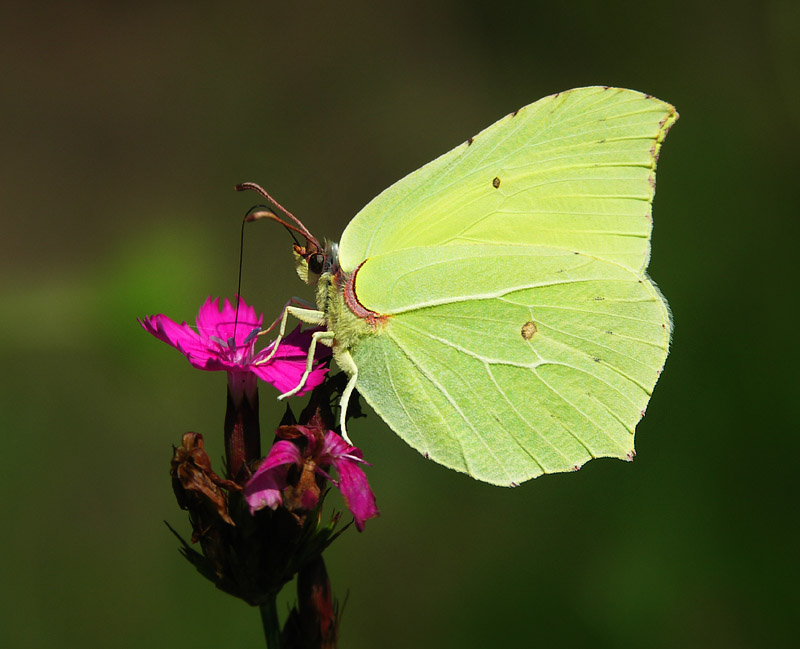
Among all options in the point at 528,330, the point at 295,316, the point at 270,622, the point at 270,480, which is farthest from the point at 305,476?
the point at 528,330

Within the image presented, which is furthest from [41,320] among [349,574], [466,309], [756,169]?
[756,169]

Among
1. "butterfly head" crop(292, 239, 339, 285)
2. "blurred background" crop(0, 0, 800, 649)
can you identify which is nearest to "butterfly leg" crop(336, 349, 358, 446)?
"butterfly head" crop(292, 239, 339, 285)

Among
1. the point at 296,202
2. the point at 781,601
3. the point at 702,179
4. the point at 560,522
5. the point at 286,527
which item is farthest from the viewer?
the point at 296,202

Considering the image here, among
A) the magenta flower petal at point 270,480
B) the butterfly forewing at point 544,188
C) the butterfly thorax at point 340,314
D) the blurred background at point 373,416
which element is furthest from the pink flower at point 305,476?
the blurred background at point 373,416

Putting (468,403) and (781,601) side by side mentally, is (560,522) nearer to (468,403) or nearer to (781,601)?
(781,601)

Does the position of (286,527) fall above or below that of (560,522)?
above

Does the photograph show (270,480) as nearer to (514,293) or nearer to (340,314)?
Result: (340,314)

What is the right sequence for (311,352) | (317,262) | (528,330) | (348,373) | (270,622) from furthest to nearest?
(528,330) → (317,262) → (348,373) → (311,352) → (270,622)
